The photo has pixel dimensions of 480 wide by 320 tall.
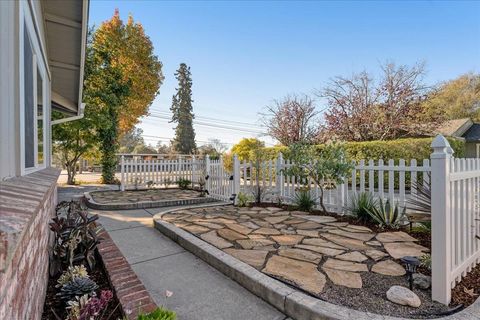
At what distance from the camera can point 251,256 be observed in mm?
3148

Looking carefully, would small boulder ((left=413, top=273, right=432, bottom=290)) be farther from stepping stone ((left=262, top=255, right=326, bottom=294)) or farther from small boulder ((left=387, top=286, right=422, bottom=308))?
stepping stone ((left=262, top=255, right=326, bottom=294))

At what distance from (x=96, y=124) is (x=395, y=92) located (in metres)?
14.1

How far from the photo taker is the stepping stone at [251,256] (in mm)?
2938

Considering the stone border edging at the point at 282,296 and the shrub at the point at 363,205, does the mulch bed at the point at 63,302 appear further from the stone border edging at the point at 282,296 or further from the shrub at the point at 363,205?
the shrub at the point at 363,205

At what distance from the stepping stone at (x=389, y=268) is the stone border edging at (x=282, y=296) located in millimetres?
625

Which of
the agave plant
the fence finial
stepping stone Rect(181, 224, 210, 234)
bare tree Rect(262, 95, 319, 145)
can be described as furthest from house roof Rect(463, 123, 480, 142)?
stepping stone Rect(181, 224, 210, 234)

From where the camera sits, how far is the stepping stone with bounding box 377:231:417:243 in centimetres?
374

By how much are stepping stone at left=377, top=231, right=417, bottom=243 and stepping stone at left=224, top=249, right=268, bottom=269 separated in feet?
5.85

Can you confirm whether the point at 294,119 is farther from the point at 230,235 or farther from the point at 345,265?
the point at 345,265

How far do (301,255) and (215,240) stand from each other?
119 centimetres

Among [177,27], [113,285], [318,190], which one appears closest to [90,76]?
[177,27]

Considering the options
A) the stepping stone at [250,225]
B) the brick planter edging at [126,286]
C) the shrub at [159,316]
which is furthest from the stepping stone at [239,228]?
the shrub at [159,316]

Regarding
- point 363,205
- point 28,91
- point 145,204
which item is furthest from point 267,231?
point 145,204

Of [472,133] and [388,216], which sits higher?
[472,133]
